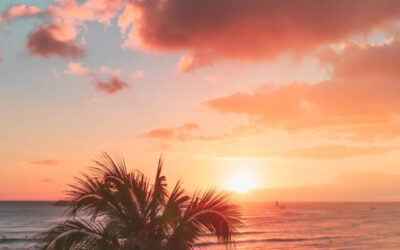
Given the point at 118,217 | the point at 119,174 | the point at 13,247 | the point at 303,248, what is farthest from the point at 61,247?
the point at 13,247

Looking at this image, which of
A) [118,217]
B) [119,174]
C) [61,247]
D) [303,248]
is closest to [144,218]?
[118,217]

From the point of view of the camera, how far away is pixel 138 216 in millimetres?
8297

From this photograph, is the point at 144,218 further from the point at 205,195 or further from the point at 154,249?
the point at 205,195

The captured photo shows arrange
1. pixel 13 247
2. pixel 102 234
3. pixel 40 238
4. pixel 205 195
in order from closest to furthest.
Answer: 1. pixel 40 238
2. pixel 102 234
3. pixel 205 195
4. pixel 13 247

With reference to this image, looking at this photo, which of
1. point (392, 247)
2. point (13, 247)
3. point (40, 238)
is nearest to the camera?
A: point (40, 238)

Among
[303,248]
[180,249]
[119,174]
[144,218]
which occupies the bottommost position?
[303,248]

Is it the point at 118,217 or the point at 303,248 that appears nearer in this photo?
the point at 118,217

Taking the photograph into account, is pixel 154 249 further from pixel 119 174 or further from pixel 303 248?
pixel 303 248

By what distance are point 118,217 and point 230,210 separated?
2390 millimetres

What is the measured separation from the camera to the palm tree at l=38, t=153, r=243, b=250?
8.05 m

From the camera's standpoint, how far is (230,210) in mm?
8398

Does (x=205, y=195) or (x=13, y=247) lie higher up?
(x=205, y=195)

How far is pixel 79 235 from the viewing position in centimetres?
782

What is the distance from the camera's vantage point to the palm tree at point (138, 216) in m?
8.05
